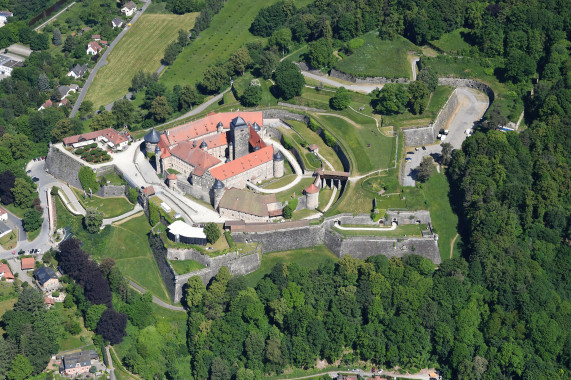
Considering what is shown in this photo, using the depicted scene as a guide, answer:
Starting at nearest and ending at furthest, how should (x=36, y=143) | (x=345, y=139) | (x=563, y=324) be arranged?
Result: (x=563, y=324), (x=345, y=139), (x=36, y=143)

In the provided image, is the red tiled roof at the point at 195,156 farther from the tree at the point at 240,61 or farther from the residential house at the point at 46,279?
the tree at the point at 240,61

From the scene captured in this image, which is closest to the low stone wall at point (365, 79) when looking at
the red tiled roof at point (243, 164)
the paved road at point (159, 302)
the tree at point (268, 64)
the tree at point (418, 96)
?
the tree at point (418, 96)

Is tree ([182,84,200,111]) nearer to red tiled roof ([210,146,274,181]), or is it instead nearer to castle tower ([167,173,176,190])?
red tiled roof ([210,146,274,181])

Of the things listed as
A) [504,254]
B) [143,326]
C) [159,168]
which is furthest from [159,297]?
[504,254]

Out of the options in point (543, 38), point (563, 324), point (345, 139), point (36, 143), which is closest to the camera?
point (563, 324)

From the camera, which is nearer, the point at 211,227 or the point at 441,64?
the point at 211,227

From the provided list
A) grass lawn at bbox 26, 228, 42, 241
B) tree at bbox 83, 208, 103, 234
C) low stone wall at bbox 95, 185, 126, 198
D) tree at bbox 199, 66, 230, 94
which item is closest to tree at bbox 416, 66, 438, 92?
tree at bbox 199, 66, 230, 94

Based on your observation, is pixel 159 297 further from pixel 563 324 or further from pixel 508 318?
pixel 563 324
